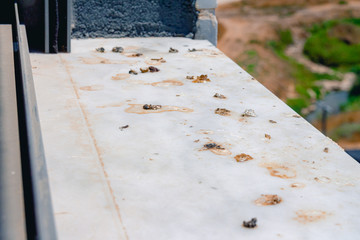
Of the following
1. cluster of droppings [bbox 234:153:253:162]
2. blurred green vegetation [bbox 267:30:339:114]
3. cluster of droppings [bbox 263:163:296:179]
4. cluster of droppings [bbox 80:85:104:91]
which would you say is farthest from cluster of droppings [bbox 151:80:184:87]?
blurred green vegetation [bbox 267:30:339:114]

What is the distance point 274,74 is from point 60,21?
19.2 m

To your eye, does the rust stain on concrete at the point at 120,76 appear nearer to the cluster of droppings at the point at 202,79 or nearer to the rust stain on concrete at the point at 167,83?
the rust stain on concrete at the point at 167,83

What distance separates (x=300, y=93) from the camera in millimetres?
23141

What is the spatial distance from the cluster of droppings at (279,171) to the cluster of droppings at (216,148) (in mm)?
234

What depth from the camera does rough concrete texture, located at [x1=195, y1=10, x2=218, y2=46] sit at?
5.60 m

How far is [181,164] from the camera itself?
284 cm

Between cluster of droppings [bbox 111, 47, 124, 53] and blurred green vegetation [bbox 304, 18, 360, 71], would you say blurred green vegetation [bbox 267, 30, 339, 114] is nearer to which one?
blurred green vegetation [bbox 304, 18, 360, 71]

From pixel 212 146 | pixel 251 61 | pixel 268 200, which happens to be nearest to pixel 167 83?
pixel 212 146

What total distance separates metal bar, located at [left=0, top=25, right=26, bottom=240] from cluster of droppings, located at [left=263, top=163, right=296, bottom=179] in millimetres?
1259

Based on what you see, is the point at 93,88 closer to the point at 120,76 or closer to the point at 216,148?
the point at 120,76

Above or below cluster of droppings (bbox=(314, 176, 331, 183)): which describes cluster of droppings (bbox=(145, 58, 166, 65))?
below

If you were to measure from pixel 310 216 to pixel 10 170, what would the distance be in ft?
4.08

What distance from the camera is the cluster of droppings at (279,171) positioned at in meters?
2.78

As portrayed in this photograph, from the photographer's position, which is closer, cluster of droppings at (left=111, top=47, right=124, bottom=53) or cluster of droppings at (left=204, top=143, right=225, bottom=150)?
cluster of droppings at (left=204, top=143, right=225, bottom=150)
